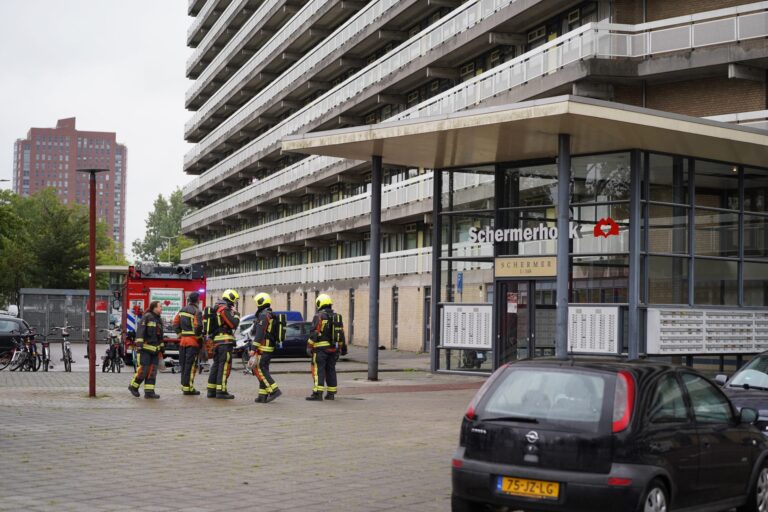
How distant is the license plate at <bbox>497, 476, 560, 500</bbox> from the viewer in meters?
7.37

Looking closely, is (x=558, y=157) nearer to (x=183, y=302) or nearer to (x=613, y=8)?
(x=613, y=8)

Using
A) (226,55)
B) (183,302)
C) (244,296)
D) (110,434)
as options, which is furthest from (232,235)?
(110,434)

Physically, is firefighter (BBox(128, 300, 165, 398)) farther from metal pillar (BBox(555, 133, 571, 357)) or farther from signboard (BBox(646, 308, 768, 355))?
signboard (BBox(646, 308, 768, 355))

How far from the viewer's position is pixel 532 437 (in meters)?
7.52

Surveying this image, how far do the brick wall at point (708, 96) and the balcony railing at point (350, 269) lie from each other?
788 centimetres

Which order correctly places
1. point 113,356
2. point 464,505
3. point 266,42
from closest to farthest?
point 464,505, point 113,356, point 266,42

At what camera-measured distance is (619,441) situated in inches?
287

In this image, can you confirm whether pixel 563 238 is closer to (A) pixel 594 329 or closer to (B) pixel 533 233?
(A) pixel 594 329

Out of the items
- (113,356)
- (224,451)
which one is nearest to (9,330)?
(113,356)

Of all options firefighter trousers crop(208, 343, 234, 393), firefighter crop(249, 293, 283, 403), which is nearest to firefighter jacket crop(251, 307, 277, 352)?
firefighter crop(249, 293, 283, 403)

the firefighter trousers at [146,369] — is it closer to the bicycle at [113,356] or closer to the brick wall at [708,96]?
the bicycle at [113,356]

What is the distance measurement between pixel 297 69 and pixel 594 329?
129 ft

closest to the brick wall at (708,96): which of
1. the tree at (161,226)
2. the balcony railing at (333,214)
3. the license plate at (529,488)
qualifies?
the balcony railing at (333,214)

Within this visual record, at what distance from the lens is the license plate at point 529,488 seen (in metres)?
7.37
